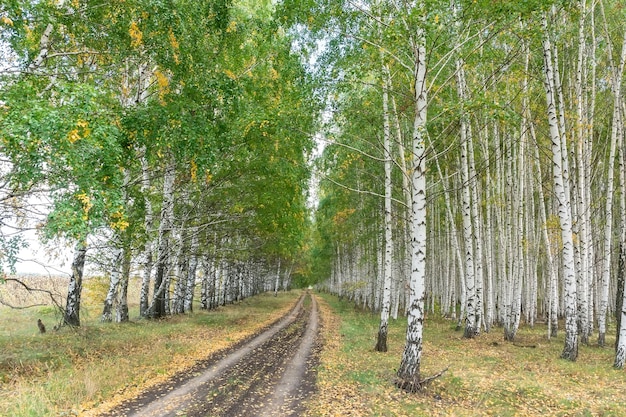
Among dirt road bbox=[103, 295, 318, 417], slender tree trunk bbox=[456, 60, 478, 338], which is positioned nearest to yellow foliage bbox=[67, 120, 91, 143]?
dirt road bbox=[103, 295, 318, 417]

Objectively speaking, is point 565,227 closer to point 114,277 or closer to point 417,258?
point 417,258

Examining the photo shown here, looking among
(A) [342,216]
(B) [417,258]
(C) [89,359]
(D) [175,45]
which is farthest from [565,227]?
(A) [342,216]

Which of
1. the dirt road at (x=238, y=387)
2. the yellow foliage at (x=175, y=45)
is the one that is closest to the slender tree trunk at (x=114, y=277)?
the dirt road at (x=238, y=387)

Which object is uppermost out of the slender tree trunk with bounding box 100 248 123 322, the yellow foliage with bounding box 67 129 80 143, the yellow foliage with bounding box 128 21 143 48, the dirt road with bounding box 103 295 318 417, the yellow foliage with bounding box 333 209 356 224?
the yellow foliage with bounding box 128 21 143 48

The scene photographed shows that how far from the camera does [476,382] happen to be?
938cm

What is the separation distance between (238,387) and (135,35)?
32.2 feet

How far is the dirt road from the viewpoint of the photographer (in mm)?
7160

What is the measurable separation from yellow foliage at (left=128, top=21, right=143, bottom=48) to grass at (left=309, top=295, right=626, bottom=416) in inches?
415

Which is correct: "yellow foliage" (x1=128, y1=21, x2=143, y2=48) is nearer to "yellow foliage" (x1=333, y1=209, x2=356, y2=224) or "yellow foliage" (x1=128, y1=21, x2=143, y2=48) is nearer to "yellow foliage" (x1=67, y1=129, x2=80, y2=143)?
"yellow foliage" (x1=67, y1=129, x2=80, y2=143)

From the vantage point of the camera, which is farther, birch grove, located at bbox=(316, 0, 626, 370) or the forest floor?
birch grove, located at bbox=(316, 0, 626, 370)

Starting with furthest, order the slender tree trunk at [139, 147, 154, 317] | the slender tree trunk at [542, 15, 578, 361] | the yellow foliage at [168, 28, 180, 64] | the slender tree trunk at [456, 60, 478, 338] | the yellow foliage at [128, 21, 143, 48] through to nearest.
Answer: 1. the slender tree trunk at [456, 60, 478, 338]
2. the slender tree trunk at [139, 147, 154, 317]
3. the slender tree trunk at [542, 15, 578, 361]
4. the yellow foliage at [168, 28, 180, 64]
5. the yellow foliage at [128, 21, 143, 48]

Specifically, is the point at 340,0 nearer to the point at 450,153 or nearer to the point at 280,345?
the point at 280,345

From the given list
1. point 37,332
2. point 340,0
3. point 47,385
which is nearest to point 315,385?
point 47,385

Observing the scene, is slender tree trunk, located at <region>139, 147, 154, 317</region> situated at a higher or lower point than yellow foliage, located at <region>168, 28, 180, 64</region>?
lower
